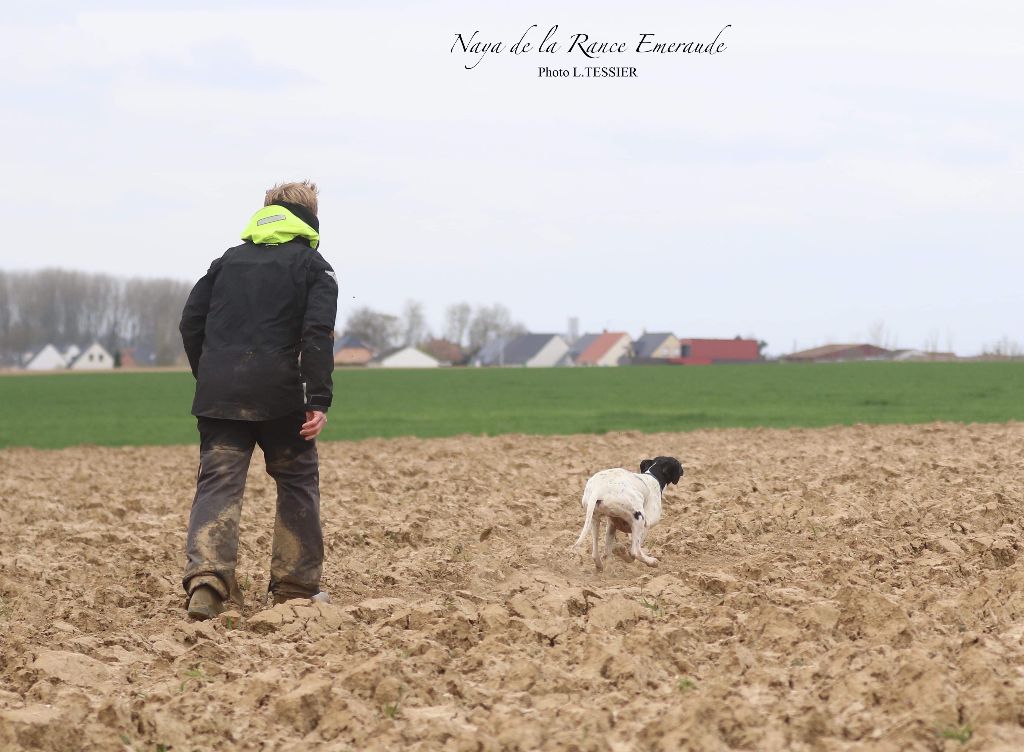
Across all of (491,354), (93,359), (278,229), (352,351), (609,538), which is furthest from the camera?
(491,354)

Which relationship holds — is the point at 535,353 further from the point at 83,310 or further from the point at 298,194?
the point at 298,194

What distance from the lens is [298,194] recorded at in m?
6.88

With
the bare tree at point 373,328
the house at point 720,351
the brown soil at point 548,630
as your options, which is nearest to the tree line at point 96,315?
the bare tree at point 373,328

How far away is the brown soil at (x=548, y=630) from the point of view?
4398 mm

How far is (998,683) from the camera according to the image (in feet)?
14.9

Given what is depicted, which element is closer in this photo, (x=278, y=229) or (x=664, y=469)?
(x=278, y=229)

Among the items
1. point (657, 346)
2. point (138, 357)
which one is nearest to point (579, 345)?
point (657, 346)

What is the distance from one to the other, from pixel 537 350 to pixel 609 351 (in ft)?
24.5

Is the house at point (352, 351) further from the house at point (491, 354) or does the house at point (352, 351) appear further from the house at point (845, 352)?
the house at point (845, 352)

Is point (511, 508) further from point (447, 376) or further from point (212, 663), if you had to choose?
point (447, 376)

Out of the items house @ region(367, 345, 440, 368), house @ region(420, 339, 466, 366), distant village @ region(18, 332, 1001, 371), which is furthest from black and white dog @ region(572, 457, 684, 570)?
house @ region(420, 339, 466, 366)

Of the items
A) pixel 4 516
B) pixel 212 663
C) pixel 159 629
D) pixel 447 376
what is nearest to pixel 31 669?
pixel 212 663

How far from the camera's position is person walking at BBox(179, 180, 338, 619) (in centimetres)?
661

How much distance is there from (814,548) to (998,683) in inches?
161
